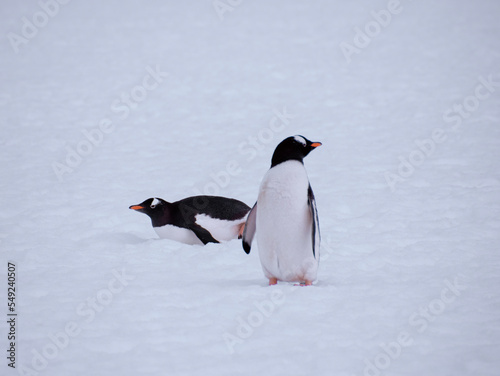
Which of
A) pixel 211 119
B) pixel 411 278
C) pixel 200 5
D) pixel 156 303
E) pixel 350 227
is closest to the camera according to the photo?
pixel 156 303

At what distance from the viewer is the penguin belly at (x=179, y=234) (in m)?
4.41

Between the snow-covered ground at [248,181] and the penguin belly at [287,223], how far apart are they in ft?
0.53

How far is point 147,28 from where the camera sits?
15.4m

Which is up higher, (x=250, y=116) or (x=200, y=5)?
(x=200, y=5)

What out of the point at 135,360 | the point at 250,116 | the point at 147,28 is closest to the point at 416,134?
the point at 250,116

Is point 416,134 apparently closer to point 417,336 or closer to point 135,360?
point 417,336

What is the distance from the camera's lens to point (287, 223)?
3.27 meters

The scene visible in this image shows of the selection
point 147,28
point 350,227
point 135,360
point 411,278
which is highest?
point 147,28

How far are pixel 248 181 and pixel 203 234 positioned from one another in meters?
2.11

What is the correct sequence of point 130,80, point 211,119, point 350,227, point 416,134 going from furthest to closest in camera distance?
point 130,80 < point 211,119 < point 416,134 < point 350,227

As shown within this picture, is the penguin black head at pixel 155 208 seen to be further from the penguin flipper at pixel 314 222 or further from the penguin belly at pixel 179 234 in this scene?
the penguin flipper at pixel 314 222

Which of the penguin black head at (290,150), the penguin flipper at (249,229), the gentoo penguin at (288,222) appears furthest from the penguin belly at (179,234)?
the penguin black head at (290,150)

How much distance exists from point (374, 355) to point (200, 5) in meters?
16.2

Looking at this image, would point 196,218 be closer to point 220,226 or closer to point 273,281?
point 220,226
